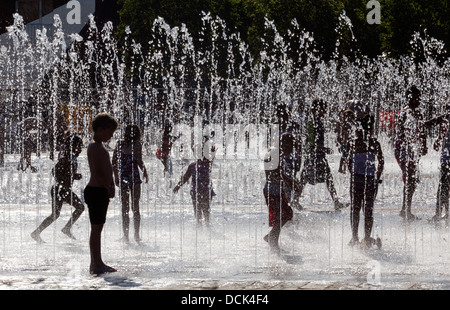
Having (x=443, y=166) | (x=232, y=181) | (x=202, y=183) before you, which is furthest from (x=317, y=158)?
(x=232, y=181)

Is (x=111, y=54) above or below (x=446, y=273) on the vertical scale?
above

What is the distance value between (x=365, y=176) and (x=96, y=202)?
2.72m

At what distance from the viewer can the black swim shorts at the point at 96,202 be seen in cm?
715

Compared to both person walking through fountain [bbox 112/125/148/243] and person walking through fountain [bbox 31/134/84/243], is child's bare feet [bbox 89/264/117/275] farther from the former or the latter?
person walking through fountain [bbox 31/134/84/243]

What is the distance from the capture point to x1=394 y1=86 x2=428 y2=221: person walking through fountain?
9852mm

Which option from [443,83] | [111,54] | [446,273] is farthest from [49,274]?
[111,54]

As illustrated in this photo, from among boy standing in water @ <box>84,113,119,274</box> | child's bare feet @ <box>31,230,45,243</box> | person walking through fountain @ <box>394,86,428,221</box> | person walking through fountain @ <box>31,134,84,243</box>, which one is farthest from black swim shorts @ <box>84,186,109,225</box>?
person walking through fountain @ <box>394,86,428,221</box>

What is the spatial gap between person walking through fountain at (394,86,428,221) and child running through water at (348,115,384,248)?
55.6 inches
